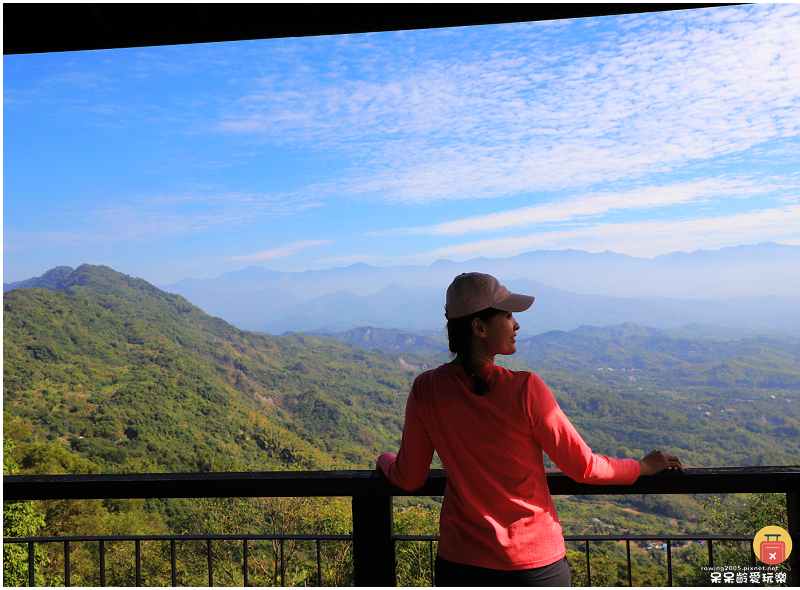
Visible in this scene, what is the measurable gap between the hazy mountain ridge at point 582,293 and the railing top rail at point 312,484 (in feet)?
326

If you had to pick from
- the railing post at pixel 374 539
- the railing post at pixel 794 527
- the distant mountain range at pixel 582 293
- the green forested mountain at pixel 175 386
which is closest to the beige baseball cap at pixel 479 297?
the railing post at pixel 374 539

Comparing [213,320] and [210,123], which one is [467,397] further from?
[210,123]

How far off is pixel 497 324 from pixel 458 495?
35 centimetres

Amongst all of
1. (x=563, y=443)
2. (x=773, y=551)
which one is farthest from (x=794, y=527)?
(x=563, y=443)

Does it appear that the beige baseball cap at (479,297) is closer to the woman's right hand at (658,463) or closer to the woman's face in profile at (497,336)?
the woman's face in profile at (497,336)

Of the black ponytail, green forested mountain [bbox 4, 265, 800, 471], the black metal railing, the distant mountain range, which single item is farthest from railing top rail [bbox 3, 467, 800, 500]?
the distant mountain range

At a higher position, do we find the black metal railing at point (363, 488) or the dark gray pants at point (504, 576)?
the black metal railing at point (363, 488)

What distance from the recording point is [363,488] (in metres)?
1.11

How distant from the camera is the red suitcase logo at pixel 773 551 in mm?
1157

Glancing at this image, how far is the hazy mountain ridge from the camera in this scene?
114 metres

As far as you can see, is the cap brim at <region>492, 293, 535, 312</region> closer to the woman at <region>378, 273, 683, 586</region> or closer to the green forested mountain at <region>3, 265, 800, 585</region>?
the woman at <region>378, 273, 683, 586</region>

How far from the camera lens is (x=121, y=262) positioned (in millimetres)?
82500

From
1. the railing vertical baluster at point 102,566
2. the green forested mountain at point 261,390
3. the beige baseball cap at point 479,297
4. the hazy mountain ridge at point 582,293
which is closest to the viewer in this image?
the beige baseball cap at point 479,297

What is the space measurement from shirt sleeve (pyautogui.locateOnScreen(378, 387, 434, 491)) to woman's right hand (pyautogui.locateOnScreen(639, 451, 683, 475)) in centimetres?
44
